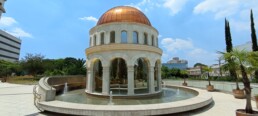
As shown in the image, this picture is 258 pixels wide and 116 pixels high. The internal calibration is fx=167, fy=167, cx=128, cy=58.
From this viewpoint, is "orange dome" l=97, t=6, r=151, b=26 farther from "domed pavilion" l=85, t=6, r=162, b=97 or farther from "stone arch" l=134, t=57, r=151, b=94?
"stone arch" l=134, t=57, r=151, b=94

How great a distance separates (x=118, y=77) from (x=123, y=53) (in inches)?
165

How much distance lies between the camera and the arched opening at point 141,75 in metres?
21.2

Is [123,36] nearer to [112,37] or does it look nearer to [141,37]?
[112,37]

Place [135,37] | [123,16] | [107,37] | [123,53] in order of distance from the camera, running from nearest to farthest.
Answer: [123,53] → [107,37] → [135,37] → [123,16]

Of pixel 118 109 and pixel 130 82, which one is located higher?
A: pixel 130 82

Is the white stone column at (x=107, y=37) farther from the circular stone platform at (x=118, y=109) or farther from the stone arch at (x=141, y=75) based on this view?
the circular stone platform at (x=118, y=109)

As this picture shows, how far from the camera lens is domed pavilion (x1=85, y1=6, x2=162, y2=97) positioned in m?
18.8

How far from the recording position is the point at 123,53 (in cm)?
1875

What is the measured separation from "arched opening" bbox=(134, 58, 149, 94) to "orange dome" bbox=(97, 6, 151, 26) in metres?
5.35

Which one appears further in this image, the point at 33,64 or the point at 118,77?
the point at 33,64

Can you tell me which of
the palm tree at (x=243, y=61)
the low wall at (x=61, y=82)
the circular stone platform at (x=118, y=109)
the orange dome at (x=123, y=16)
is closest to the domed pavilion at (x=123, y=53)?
the orange dome at (x=123, y=16)

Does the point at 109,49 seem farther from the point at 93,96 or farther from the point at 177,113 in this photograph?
the point at 177,113

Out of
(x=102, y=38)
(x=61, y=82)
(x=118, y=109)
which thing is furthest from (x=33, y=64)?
(x=118, y=109)

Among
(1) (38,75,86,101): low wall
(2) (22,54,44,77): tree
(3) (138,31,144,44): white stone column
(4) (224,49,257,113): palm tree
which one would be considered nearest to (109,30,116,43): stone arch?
(3) (138,31,144,44): white stone column
